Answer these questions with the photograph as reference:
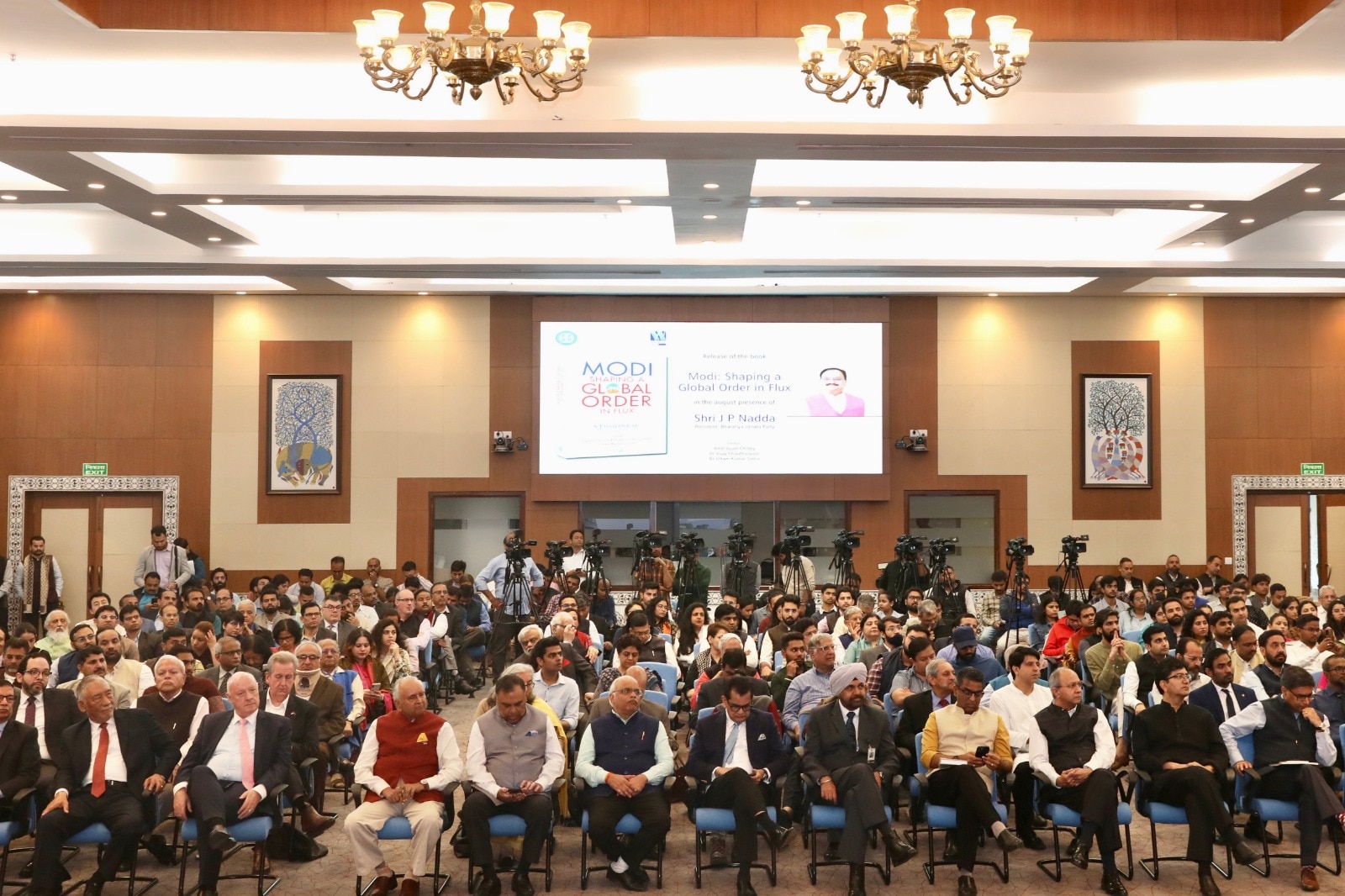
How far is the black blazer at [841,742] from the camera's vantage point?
20.6 ft

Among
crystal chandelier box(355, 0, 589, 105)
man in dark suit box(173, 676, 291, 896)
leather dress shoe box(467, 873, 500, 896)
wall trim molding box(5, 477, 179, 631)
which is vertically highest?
crystal chandelier box(355, 0, 589, 105)

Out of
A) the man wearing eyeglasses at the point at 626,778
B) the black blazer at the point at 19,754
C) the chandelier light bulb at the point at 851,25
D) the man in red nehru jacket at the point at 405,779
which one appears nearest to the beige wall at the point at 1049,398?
the man wearing eyeglasses at the point at 626,778

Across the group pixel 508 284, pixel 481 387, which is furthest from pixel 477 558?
pixel 508 284

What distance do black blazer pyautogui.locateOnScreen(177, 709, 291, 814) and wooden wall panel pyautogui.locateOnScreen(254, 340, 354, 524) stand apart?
8.91 meters

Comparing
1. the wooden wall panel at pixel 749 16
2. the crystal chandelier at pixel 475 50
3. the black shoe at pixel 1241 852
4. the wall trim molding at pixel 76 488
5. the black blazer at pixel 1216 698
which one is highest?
the wooden wall panel at pixel 749 16

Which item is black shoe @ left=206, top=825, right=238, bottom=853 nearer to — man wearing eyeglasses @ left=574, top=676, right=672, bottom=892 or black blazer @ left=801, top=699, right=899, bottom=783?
man wearing eyeglasses @ left=574, top=676, right=672, bottom=892

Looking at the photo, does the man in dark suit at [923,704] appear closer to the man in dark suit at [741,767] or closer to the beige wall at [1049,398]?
the man in dark suit at [741,767]

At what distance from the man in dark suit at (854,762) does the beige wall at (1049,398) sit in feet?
29.4

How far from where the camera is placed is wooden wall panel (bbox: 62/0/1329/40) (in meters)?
6.91

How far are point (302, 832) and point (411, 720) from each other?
1034mm

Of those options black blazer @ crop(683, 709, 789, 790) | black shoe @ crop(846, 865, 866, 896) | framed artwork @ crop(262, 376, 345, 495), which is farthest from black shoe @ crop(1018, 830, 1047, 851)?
framed artwork @ crop(262, 376, 345, 495)

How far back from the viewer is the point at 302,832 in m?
6.52

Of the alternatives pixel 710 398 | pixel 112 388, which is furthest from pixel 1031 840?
pixel 112 388

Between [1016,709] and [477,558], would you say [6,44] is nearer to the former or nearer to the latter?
[1016,709]
